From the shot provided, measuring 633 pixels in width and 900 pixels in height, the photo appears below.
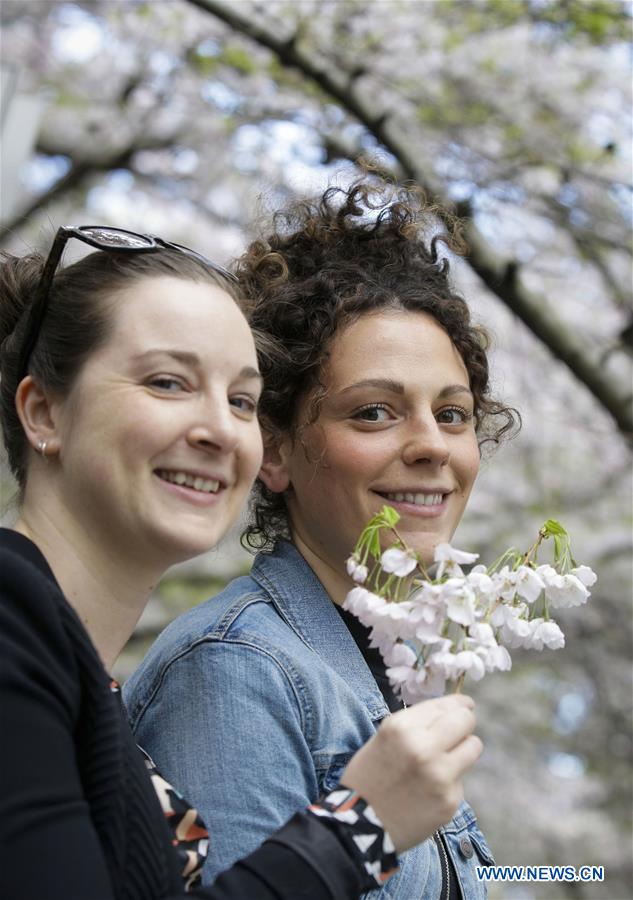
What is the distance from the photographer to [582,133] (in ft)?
19.8

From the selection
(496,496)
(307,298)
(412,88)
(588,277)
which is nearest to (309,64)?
(412,88)

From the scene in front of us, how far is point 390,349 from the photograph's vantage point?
198 cm

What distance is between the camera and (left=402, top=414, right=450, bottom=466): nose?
1.88m

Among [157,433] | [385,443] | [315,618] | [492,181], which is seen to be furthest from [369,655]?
[492,181]

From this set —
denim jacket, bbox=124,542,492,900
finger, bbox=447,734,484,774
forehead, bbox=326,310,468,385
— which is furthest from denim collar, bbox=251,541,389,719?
finger, bbox=447,734,484,774

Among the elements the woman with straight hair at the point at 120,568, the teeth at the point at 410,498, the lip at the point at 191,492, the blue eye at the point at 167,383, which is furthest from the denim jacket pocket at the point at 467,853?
the blue eye at the point at 167,383

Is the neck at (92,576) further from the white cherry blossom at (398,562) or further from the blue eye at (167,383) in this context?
the white cherry blossom at (398,562)

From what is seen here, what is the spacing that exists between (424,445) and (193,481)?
542 mm

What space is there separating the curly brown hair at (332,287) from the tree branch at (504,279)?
150 centimetres

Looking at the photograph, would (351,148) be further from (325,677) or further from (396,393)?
(325,677)

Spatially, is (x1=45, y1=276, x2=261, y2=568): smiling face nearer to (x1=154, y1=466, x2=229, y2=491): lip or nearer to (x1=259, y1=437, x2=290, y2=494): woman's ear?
(x1=154, y1=466, x2=229, y2=491): lip

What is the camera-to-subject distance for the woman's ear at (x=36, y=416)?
1505 millimetres

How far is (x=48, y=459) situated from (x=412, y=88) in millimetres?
4742

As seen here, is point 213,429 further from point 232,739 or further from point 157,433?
point 232,739
